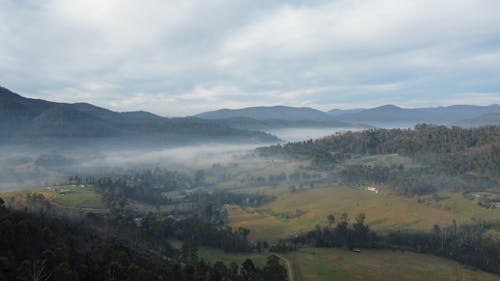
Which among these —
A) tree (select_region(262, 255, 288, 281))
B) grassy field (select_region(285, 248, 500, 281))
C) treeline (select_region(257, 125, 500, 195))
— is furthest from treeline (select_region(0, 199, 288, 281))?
treeline (select_region(257, 125, 500, 195))

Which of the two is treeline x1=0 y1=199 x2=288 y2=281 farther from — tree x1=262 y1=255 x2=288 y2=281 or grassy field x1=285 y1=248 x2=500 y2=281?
grassy field x1=285 y1=248 x2=500 y2=281

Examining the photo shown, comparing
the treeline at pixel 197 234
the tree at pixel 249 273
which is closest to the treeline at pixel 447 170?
the treeline at pixel 197 234

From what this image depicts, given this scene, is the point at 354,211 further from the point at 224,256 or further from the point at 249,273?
the point at 249,273

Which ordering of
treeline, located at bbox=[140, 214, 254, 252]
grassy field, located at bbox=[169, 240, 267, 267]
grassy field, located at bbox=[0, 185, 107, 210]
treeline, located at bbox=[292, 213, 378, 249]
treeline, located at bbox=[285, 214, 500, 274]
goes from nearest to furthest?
grassy field, located at bbox=[169, 240, 267, 267] → treeline, located at bbox=[285, 214, 500, 274] → treeline, located at bbox=[140, 214, 254, 252] → treeline, located at bbox=[292, 213, 378, 249] → grassy field, located at bbox=[0, 185, 107, 210]

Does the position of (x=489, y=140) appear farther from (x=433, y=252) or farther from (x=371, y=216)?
(x=433, y=252)

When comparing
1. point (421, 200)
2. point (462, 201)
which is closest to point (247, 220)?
point (421, 200)

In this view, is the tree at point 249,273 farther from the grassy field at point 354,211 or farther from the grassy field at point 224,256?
the grassy field at point 354,211
